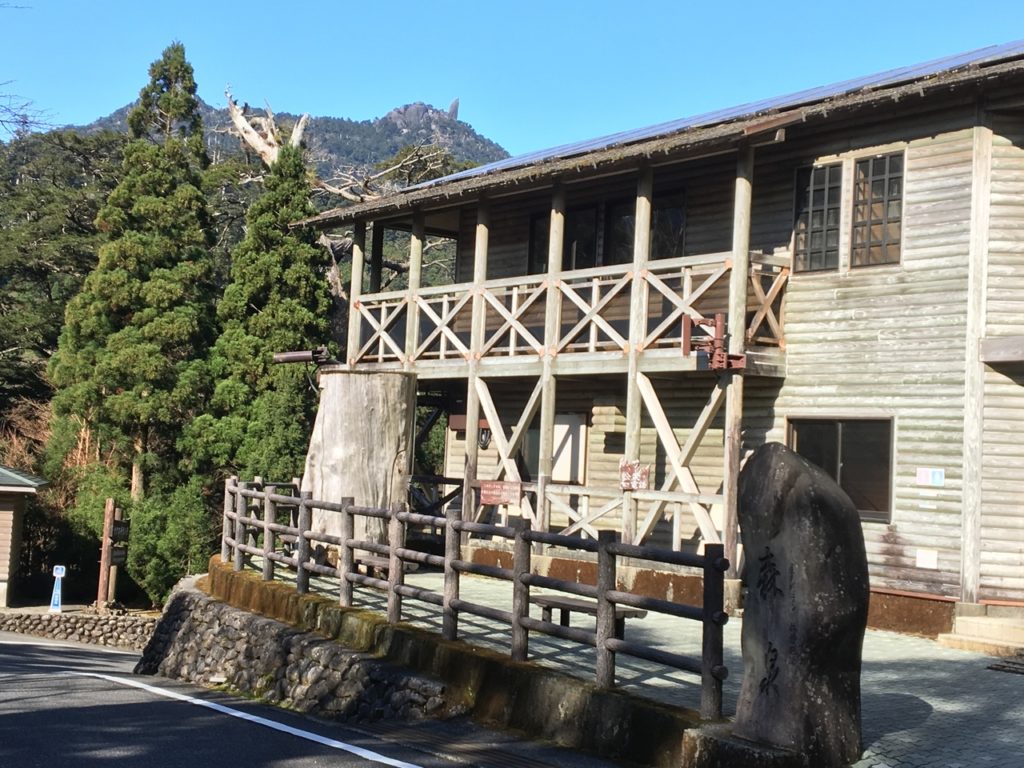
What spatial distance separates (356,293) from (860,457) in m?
9.75

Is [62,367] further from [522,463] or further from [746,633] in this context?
[746,633]

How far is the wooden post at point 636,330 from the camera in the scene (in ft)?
50.8

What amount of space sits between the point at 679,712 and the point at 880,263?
858 centimetres

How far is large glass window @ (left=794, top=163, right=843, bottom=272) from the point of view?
15.0 meters

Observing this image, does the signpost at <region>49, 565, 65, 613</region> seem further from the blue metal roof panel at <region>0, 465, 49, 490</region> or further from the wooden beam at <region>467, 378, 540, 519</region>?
the wooden beam at <region>467, 378, 540, 519</region>

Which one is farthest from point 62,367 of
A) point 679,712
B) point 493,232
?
point 679,712

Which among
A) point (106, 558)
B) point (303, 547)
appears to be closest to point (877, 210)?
point (303, 547)

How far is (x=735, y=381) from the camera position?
47.5 feet

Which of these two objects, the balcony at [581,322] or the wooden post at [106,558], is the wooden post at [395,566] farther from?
the wooden post at [106,558]

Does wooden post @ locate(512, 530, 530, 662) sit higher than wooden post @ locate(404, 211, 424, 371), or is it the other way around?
wooden post @ locate(404, 211, 424, 371)

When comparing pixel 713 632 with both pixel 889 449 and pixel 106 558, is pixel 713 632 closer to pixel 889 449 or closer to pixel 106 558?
pixel 889 449

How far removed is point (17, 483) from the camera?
91.6 feet

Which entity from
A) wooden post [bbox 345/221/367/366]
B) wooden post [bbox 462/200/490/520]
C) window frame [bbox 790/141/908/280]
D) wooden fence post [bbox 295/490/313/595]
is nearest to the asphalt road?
wooden fence post [bbox 295/490/313/595]

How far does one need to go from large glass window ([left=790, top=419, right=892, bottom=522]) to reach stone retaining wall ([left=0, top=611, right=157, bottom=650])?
17.5m
